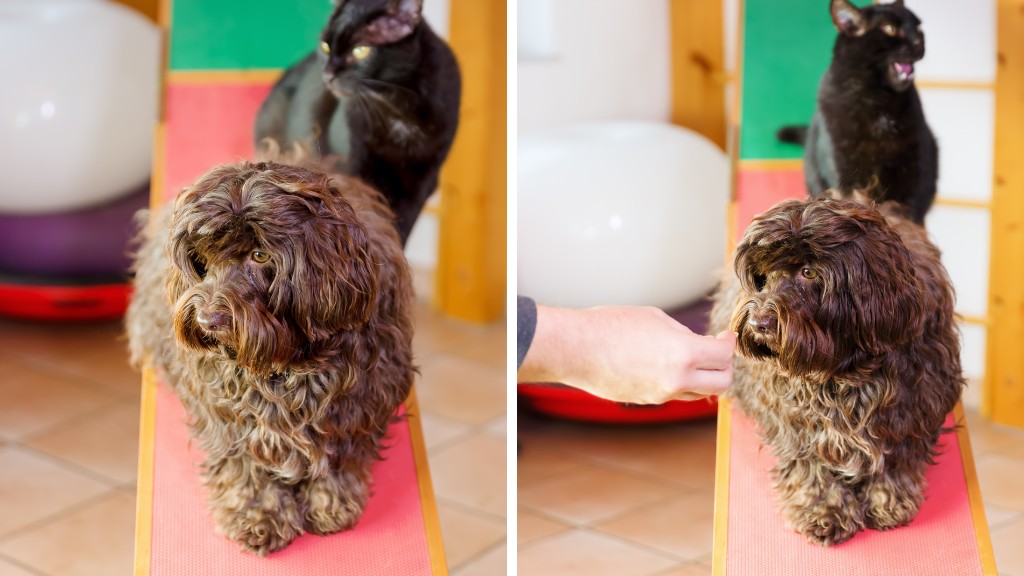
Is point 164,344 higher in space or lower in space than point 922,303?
lower

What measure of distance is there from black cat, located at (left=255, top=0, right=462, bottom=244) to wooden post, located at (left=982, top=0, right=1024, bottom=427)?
1.10 meters

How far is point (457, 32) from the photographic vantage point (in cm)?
237

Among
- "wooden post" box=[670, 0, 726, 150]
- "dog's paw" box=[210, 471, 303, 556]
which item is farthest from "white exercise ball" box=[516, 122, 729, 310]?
"dog's paw" box=[210, 471, 303, 556]

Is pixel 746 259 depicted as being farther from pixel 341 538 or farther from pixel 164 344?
pixel 164 344

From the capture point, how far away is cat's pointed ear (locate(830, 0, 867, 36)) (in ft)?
6.78

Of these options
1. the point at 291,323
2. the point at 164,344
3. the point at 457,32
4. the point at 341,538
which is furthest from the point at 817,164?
the point at 164,344

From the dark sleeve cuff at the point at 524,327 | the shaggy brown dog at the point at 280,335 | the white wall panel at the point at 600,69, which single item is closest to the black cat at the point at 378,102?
the shaggy brown dog at the point at 280,335

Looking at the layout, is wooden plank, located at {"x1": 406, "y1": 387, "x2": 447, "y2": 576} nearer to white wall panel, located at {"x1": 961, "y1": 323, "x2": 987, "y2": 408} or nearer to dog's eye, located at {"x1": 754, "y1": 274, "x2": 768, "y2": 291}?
dog's eye, located at {"x1": 754, "y1": 274, "x2": 768, "y2": 291}

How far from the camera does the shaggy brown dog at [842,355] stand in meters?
1.80

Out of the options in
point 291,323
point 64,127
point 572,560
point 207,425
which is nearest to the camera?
point 291,323

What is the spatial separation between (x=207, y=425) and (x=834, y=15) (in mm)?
1432

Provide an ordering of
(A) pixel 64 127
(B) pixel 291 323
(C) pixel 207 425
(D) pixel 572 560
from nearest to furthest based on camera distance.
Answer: (B) pixel 291 323
(C) pixel 207 425
(D) pixel 572 560
(A) pixel 64 127

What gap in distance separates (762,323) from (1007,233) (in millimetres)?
620

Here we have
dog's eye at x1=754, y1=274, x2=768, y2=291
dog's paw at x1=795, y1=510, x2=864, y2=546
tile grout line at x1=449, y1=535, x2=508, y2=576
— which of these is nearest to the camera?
dog's eye at x1=754, y1=274, x2=768, y2=291
